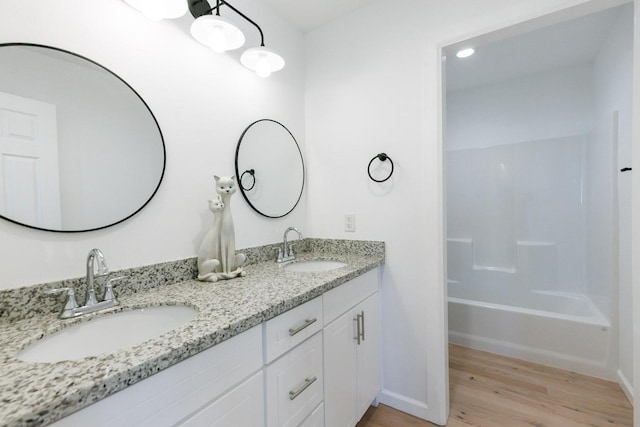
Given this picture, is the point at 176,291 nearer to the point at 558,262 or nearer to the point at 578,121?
the point at 558,262

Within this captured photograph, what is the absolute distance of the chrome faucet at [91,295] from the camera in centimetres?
87

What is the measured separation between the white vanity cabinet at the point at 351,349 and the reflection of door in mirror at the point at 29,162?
3.40 ft

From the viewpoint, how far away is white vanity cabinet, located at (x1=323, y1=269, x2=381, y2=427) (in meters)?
1.22

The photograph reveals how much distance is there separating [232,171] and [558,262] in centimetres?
293

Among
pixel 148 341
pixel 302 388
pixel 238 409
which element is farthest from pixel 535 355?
pixel 148 341

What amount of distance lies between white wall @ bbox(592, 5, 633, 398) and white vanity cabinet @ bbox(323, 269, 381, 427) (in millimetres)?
1522

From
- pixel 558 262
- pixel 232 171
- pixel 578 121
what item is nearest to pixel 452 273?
pixel 558 262

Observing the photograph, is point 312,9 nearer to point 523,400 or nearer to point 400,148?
point 400,148

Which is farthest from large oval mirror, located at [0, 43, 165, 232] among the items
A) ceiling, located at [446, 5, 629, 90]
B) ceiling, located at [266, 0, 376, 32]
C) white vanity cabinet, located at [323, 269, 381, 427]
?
ceiling, located at [446, 5, 629, 90]

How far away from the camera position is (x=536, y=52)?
7.29 ft

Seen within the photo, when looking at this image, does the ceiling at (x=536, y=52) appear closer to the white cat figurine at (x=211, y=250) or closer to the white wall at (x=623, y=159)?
the white wall at (x=623, y=159)

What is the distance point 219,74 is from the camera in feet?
4.77

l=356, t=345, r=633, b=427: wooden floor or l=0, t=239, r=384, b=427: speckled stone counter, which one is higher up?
l=0, t=239, r=384, b=427: speckled stone counter

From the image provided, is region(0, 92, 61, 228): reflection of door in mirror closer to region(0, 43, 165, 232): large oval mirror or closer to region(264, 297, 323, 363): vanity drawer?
region(0, 43, 165, 232): large oval mirror
